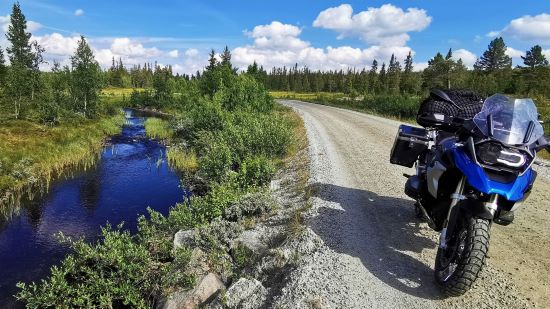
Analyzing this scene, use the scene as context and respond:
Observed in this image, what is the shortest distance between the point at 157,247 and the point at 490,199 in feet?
22.6

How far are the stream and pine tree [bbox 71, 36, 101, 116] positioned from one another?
2445cm

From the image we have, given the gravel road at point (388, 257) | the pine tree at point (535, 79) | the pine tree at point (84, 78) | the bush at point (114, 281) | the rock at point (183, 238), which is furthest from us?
the pine tree at point (84, 78)

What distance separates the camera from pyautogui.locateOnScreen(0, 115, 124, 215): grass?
57.8ft

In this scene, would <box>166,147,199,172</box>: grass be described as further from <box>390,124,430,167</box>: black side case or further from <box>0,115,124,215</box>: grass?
<box>390,124,430,167</box>: black side case

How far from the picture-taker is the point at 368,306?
15.4 ft

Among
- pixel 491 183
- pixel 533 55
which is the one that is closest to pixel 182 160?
pixel 491 183

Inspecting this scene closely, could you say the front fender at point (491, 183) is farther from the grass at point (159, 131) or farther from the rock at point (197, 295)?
the grass at point (159, 131)

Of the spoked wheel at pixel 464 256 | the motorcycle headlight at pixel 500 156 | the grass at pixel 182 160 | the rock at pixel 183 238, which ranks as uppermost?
the motorcycle headlight at pixel 500 156

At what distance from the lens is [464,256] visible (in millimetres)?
4328

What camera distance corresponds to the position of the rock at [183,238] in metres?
7.91

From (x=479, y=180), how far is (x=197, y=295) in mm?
4545

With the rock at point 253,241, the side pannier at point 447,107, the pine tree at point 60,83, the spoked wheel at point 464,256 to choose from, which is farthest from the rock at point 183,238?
the pine tree at point 60,83

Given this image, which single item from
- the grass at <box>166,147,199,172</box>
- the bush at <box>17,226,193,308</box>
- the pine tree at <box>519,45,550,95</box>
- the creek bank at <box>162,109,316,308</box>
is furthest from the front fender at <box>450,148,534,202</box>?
the pine tree at <box>519,45,550,95</box>

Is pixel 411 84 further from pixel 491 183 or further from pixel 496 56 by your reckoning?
pixel 491 183
